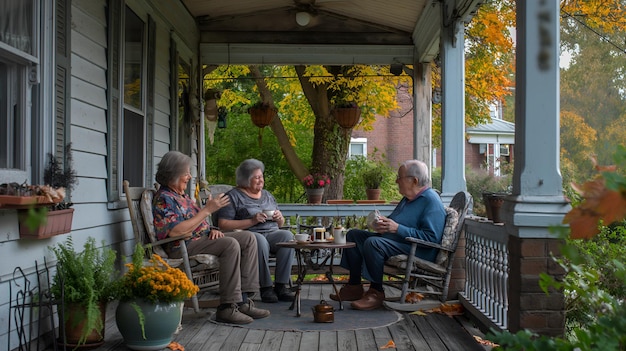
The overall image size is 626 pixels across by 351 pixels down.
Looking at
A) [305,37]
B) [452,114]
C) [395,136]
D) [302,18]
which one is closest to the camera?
[452,114]

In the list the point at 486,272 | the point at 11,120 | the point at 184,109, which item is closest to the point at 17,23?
the point at 11,120

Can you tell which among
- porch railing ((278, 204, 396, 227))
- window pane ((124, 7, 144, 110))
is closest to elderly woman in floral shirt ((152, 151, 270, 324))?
window pane ((124, 7, 144, 110))

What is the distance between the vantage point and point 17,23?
3.55 metres

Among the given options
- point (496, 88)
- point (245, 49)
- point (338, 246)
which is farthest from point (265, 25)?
point (496, 88)

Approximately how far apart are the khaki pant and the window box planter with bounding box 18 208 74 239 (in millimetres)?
1258

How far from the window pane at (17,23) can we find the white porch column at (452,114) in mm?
3933

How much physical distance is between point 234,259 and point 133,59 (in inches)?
73.4

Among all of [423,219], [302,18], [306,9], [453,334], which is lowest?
[453,334]

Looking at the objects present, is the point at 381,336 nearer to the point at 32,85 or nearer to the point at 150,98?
the point at 32,85

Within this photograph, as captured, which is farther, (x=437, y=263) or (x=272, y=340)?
(x=437, y=263)

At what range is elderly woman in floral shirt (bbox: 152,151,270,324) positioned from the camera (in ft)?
15.9

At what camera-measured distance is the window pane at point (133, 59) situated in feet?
17.8

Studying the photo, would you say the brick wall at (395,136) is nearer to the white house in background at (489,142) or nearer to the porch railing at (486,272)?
the white house in background at (489,142)

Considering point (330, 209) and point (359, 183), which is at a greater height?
point (359, 183)
